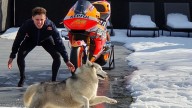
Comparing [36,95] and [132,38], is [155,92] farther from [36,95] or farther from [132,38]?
[132,38]

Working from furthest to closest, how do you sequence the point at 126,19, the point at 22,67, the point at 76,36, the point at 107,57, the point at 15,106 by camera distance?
the point at 126,19
the point at 107,57
the point at 76,36
the point at 22,67
the point at 15,106

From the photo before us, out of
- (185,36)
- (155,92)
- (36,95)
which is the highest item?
(36,95)

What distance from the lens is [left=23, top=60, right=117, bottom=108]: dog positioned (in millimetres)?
4840

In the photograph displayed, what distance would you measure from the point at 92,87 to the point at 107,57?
13.3 ft

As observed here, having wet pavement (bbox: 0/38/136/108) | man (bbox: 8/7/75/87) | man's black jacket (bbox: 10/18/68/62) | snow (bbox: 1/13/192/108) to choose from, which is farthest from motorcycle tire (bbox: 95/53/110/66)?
man's black jacket (bbox: 10/18/68/62)

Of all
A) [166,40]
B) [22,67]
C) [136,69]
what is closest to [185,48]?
[166,40]

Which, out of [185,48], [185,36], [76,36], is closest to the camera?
[76,36]

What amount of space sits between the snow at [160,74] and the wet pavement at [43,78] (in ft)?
0.58

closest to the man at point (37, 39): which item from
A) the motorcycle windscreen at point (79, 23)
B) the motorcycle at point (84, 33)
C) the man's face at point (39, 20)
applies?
the man's face at point (39, 20)

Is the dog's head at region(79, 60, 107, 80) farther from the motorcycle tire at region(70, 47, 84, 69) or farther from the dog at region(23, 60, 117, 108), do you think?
the motorcycle tire at region(70, 47, 84, 69)

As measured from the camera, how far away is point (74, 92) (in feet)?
16.1

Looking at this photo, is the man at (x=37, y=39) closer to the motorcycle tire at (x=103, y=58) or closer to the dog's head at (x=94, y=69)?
the motorcycle tire at (x=103, y=58)

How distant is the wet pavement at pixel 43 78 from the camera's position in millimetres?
6389

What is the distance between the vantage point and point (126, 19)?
18125mm
